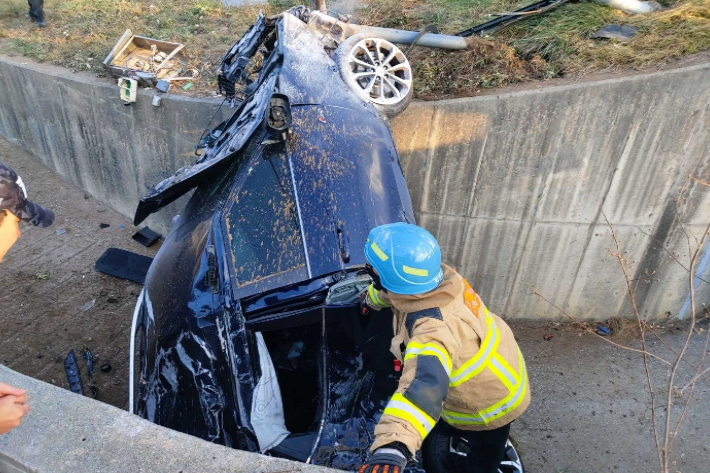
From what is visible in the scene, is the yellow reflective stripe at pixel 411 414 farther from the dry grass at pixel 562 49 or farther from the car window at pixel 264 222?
the dry grass at pixel 562 49

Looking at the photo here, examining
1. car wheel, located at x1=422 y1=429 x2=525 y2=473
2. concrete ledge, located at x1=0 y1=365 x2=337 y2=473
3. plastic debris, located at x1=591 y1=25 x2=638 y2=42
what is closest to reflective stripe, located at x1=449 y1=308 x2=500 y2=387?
concrete ledge, located at x1=0 y1=365 x2=337 y2=473

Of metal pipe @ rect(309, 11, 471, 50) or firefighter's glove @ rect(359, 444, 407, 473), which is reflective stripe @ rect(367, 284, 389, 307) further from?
metal pipe @ rect(309, 11, 471, 50)

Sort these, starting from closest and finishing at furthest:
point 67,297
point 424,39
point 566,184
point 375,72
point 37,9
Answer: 1. point 375,72
2. point 566,184
3. point 424,39
4. point 67,297
5. point 37,9

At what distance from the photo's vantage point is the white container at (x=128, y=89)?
6.44 metres

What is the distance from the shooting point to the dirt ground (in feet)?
16.0

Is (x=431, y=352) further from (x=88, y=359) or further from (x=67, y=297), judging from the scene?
(x=67, y=297)

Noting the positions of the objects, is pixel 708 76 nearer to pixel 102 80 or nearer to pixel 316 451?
pixel 316 451

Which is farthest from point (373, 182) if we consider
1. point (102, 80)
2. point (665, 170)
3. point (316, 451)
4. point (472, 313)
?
point (102, 80)

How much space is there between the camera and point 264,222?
2.97 metres

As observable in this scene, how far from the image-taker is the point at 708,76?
429 cm

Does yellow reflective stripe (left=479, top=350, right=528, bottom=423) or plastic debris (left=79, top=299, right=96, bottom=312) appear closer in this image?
yellow reflective stripe (left=479, top=350, right=528, bottom=423)

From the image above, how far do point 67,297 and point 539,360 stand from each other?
4968 mm

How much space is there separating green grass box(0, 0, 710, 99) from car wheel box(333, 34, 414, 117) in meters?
0.96

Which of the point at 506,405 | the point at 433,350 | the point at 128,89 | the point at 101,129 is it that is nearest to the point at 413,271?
the point at 433,350
